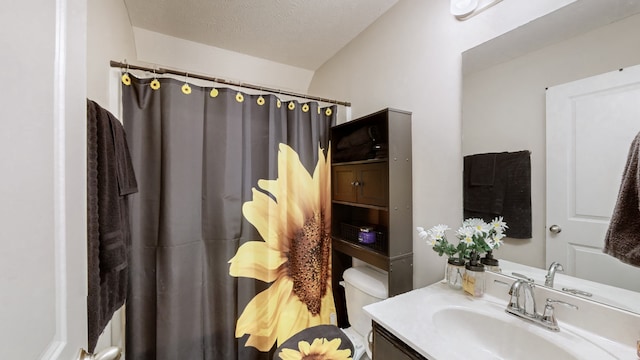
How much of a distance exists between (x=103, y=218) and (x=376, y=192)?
4.04ft

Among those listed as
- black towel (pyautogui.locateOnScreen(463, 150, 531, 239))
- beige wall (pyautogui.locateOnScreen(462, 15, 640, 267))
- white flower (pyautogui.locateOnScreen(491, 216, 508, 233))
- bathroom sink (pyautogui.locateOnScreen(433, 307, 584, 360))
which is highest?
beige wall (pyautogui.locateOnScreen(462, 15, 640, 267))

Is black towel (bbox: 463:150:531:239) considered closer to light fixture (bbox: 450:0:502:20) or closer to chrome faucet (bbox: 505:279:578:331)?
chrome faucet (bbox: 505:279:578:331)

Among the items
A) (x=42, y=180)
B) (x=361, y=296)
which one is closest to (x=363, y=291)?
(x=361, y=296)

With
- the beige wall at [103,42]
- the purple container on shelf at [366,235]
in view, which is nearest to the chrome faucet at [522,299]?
the purple container on shelf at [366,235]

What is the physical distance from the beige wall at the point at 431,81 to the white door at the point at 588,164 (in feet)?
1.08

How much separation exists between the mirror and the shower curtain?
98 cm

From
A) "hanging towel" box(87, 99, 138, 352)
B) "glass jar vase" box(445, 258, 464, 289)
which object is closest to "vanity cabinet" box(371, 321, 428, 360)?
"glass jar vase" box(445, 258, 464, 289)

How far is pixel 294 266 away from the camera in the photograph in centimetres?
167

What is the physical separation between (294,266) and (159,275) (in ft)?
2.62

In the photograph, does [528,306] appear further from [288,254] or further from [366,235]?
[288,254]

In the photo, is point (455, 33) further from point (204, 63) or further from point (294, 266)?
point (204, 63)

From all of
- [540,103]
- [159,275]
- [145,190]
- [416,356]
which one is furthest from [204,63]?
[416,356]

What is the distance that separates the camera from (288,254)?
165 centimetres

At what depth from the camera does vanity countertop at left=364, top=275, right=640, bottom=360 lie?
72 centimetres
